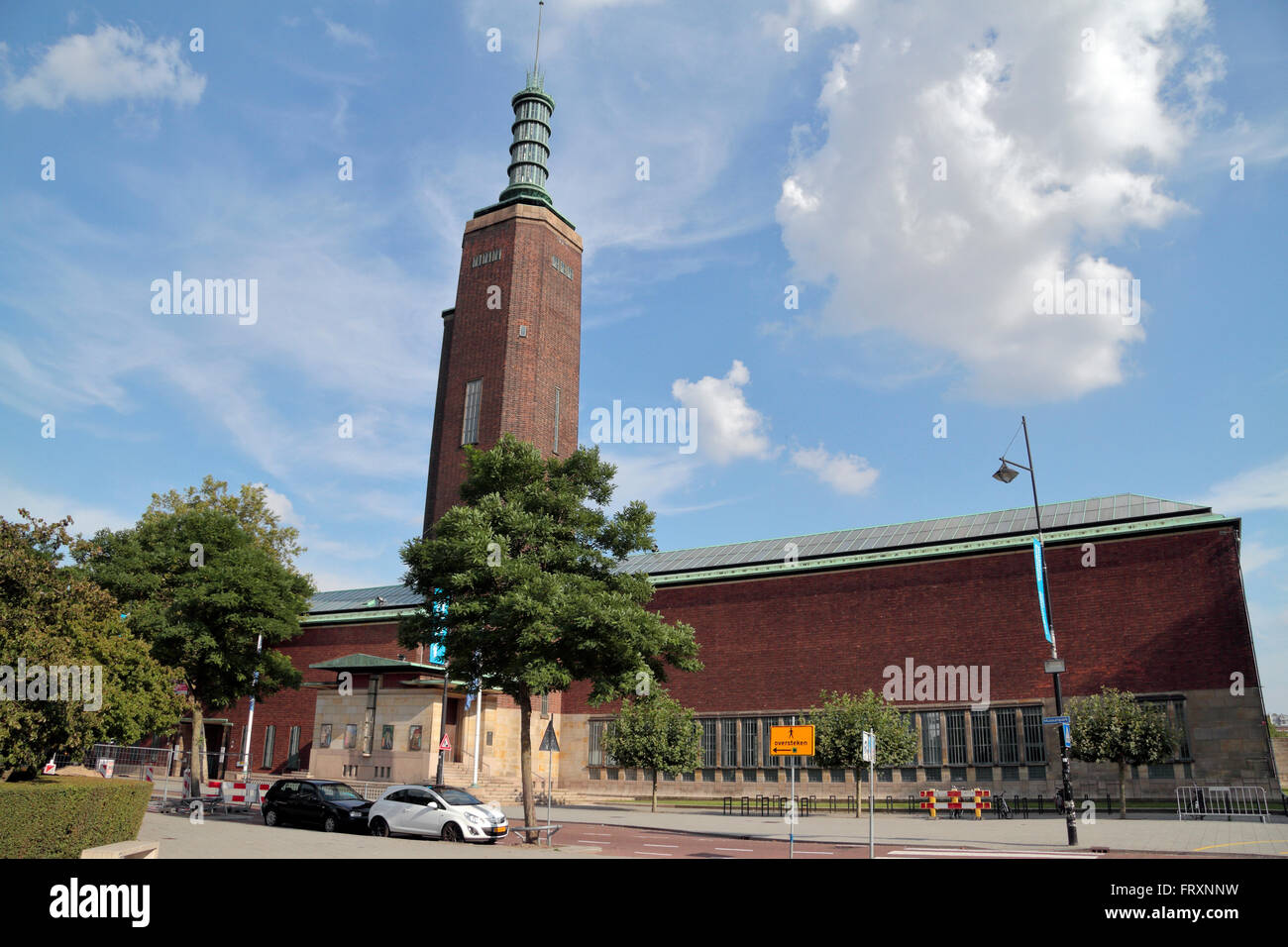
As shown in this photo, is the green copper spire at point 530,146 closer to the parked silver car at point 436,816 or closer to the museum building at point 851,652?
the museum building at point 851,652

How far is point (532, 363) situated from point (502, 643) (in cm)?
3965

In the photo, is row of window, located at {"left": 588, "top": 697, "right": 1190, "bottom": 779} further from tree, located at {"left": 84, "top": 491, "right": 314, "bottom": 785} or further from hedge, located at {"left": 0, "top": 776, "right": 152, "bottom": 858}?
hedge, located at {"left": 0, "top": 776, "right": 152, "bottom": 858}

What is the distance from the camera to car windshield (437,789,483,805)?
2356cm

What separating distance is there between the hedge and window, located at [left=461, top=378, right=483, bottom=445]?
4664 centimetres

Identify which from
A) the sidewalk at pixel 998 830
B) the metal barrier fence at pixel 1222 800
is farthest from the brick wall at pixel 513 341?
the metal barrier fence at pixel 1222 800

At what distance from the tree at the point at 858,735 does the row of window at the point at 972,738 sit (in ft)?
5.62

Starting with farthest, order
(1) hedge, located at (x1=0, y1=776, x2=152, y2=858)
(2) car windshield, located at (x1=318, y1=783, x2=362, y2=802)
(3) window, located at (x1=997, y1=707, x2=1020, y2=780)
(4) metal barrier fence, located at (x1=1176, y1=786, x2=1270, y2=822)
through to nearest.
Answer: (3) window, located at (x1=997, y1=707, x2=1020, y2=780) → (4) metal barrier fence, located at (x1=1176, y1=786, x2=1270, y2=822) → (2) car windshield, located at (x1=318, y1=783, x2=362, y2=802) → (1) hedge, located at (x1=0, y1=776, x2=152, y2=858)

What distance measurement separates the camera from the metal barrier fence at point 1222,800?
111 feet

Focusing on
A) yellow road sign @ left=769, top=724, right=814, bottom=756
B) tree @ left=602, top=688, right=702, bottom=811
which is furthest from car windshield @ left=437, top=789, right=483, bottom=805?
tree @ left=602, top=688, right=702, bottom=811

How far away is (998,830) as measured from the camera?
28.5 meters
